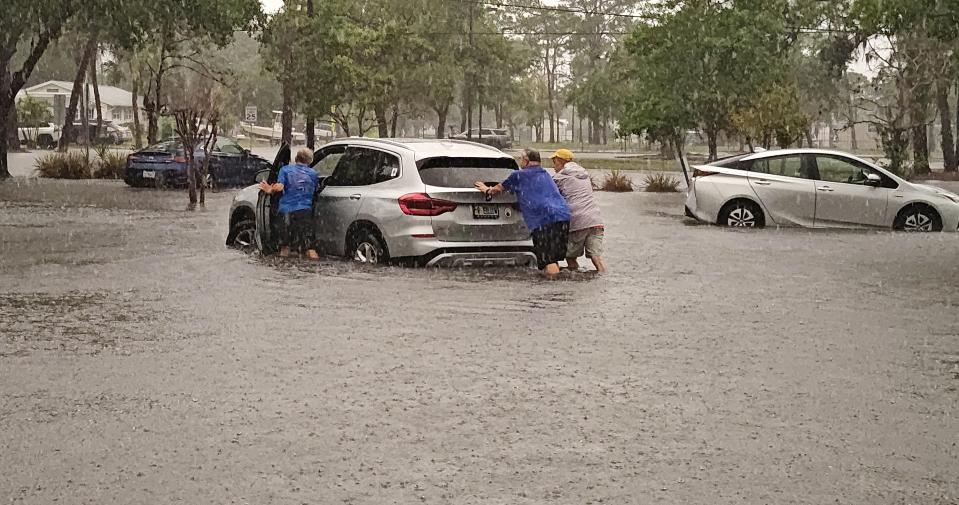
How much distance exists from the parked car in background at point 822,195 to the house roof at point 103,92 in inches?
3835

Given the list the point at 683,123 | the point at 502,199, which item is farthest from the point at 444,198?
the point at 683,123

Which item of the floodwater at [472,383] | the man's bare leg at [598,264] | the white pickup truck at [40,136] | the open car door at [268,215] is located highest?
the white pickup truck at [40,136]

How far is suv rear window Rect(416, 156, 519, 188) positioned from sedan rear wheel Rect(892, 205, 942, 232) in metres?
9.59

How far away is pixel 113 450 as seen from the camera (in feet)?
21.6

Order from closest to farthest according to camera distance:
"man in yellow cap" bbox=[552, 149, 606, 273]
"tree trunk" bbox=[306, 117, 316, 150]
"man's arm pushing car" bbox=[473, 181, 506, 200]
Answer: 1. "man's arm pushing car" bbox=[473, 181, 506, 200]
2. "man in yellow cap" bbox=[552, 149, 606, 273]
3. "tree trunk" bbox=[306, 117, 316, 150]

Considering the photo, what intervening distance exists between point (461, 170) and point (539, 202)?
976 mm

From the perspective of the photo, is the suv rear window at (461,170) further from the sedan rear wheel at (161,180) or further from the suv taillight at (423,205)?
the sedan rear wheel at (161,180)

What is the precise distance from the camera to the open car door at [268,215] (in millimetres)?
15852

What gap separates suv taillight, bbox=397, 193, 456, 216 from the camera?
1427cm

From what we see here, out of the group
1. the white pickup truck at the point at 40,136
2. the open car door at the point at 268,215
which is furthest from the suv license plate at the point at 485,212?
the white pickup truck at the point at 40,136

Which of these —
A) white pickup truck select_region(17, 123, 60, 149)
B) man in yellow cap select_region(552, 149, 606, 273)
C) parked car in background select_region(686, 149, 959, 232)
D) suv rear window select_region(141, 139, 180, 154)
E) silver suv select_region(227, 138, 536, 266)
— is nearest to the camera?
silver suv select_region(227, 138, 536, 266)

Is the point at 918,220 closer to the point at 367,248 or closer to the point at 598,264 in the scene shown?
the point at 598,264

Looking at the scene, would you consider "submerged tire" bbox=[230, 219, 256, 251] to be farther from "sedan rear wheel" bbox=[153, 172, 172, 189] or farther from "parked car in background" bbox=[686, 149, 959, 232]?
"sedan rear wheel" bbox=[153, 172, 172, 189]

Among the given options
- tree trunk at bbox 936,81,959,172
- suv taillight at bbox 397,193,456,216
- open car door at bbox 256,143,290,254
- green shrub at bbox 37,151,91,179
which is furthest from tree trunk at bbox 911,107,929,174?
suv taillight at bbox 397,193,456,216
